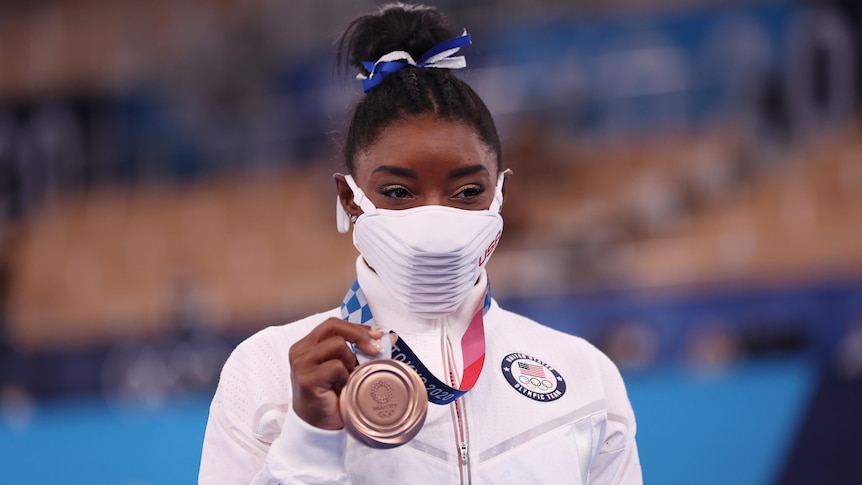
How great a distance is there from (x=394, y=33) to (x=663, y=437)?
2.46 meters

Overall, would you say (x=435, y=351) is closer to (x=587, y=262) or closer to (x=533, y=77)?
(x=587, y=262)

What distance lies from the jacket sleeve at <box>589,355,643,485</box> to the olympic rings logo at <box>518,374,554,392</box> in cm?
13

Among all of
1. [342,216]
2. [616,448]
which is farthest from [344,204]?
[616,448]

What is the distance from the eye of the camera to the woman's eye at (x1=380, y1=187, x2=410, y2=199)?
1853 mm

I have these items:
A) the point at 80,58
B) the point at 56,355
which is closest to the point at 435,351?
the point at 56,355

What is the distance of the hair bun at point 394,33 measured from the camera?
207cm

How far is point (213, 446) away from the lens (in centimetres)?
182

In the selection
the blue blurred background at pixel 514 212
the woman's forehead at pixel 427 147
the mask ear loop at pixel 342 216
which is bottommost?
the blue blurred background at pixel 514 212

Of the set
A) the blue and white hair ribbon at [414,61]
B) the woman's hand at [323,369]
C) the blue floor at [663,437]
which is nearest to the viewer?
the woman's hand at [323,369]

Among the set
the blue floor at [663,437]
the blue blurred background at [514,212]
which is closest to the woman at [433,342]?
the blue blurred background at [514,212]

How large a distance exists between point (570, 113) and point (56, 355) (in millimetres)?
4501

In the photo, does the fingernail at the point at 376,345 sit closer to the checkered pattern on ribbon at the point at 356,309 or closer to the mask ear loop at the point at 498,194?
the checkered pattern on ribbon at the point at 356,309

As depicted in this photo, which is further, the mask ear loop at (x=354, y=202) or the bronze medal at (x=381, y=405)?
the mask ear loop at (x=354, y=202)

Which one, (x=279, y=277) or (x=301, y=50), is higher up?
(x=301, y=50)
